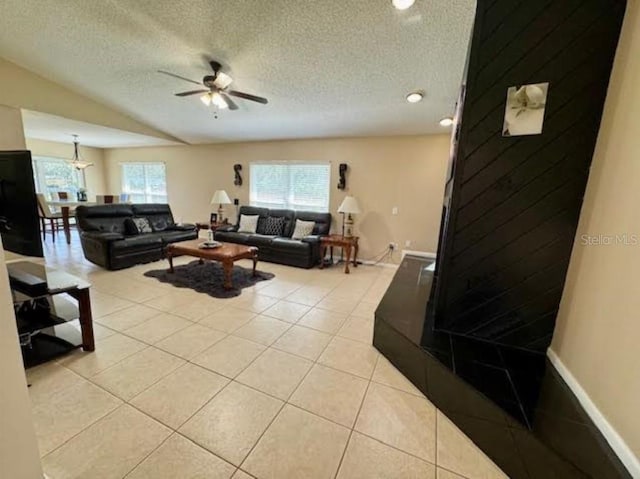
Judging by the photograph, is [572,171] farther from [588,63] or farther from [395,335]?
[395,335]

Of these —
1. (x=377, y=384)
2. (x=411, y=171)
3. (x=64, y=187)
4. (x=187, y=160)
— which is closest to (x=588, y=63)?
(x=377, y=384)

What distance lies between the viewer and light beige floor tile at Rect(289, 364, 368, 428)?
5.49 feet

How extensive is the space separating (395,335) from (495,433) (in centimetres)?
83

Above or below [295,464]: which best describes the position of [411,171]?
above

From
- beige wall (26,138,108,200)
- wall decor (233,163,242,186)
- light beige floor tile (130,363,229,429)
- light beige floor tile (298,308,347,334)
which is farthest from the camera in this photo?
beige wall (26,138,108,200)

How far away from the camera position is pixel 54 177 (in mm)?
7414

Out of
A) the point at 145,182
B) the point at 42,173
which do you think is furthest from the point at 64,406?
the point at 42,173

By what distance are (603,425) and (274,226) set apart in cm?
487

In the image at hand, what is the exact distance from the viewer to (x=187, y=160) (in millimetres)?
6770

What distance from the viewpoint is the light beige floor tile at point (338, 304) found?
10.4 ft

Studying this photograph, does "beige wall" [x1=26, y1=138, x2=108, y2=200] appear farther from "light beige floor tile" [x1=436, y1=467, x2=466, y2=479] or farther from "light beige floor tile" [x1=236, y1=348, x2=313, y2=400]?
"light beige floor tile" [x1=436, y1=467, x2=466, y2=479]

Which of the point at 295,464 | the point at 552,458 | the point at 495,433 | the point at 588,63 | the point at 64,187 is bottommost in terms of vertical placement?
the point at 295,464

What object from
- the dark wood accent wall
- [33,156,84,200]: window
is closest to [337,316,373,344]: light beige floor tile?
the dark wood accent wall

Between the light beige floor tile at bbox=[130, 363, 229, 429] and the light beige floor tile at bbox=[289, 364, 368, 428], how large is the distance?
57 centimetres
